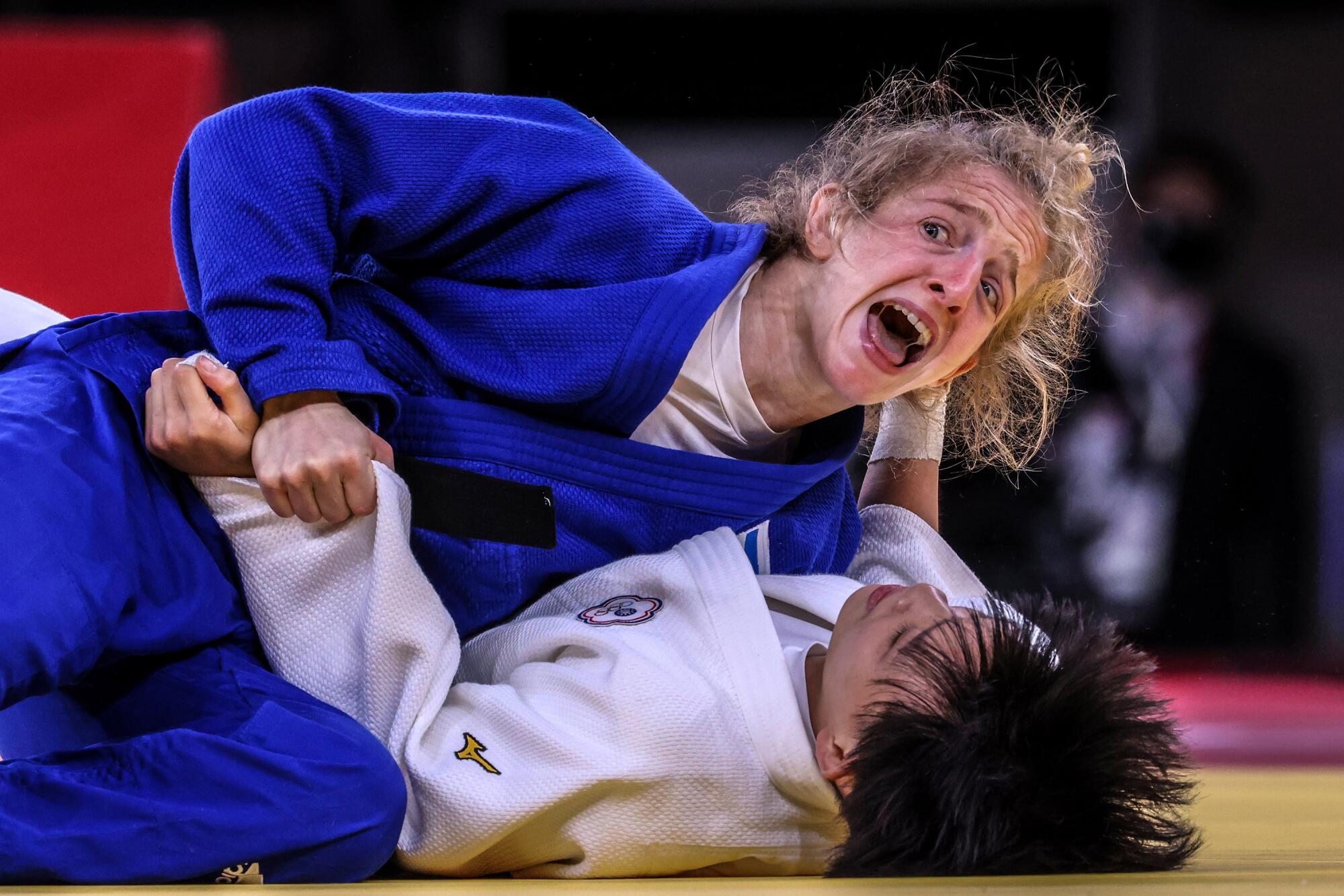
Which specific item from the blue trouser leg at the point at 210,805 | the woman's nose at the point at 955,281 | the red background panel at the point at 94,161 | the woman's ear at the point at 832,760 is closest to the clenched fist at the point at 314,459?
the blue trouser leg at the point at 210,805

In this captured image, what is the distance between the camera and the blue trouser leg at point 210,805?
2.42 feet

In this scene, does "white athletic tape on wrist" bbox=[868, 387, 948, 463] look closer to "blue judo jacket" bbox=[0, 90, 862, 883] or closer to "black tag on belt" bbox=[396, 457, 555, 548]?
"blue judo jacket" bbox=[0, 90, 862, 883]

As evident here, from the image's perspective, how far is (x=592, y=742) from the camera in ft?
2.74

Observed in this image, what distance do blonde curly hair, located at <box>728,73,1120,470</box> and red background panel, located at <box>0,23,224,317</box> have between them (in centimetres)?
96

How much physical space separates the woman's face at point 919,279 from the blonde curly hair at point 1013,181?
25 millimetres

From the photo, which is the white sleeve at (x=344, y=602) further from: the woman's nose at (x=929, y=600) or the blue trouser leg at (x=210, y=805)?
the woman's nose at (x=929, y=600)

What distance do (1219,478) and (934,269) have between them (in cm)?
155

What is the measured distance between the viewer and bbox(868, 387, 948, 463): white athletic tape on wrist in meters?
1.26

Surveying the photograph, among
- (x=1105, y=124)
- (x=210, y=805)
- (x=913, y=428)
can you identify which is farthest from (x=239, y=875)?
(x=1105, y=124)

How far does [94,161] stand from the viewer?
1.86 m

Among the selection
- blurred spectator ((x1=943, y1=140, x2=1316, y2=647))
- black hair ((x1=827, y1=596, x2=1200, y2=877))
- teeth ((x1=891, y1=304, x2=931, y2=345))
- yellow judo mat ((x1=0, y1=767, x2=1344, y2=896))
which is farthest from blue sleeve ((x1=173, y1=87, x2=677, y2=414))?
blurred spectator ((x1=943, y1=140, x2=1316, y2=647))

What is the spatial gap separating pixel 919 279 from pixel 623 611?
1.22ft

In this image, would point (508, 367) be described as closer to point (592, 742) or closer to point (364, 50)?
point (592, 742)

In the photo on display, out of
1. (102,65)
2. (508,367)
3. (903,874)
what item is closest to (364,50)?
(102,65)
